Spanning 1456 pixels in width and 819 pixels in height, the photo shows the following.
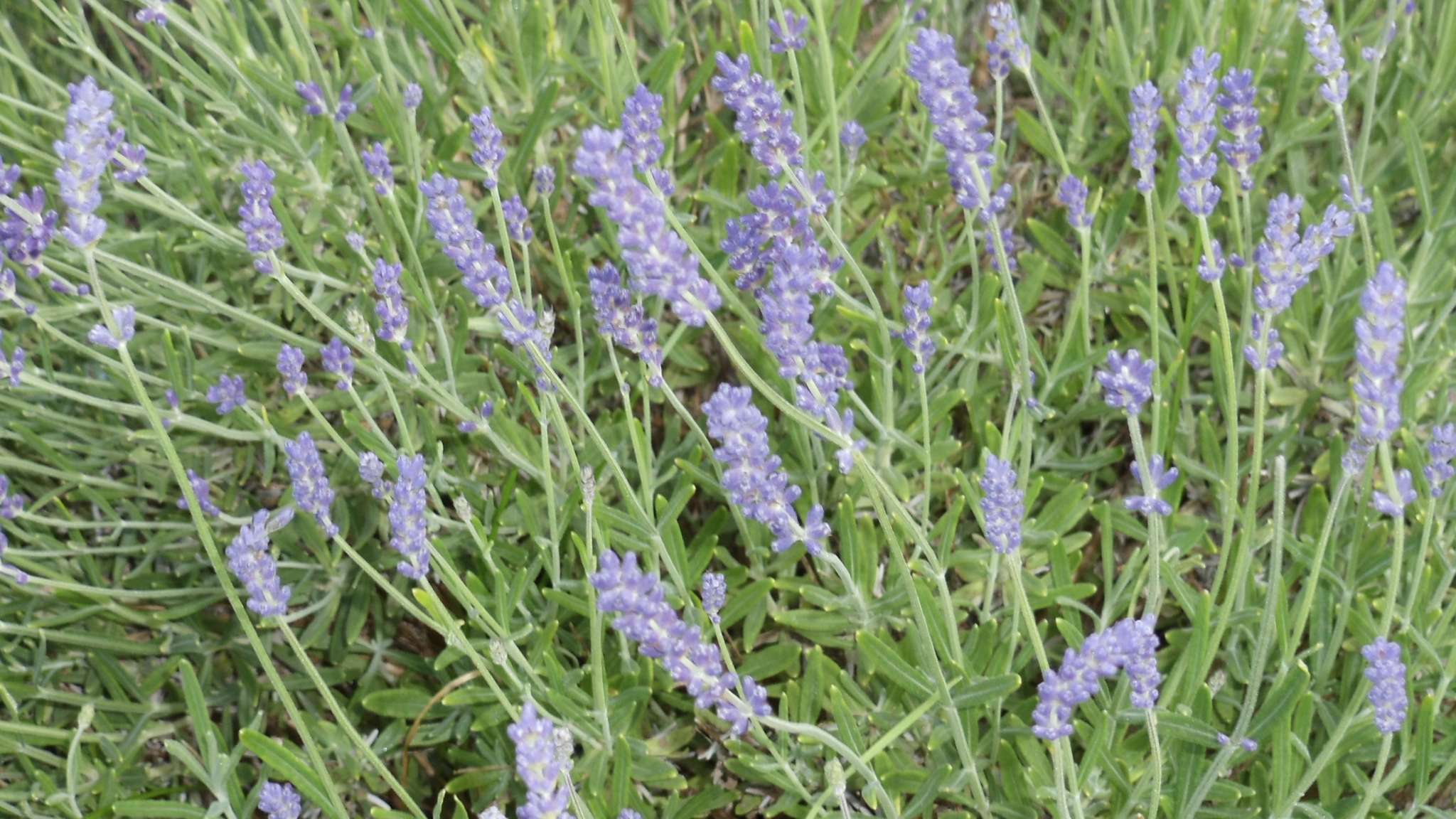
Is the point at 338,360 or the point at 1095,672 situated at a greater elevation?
the point at 338,360

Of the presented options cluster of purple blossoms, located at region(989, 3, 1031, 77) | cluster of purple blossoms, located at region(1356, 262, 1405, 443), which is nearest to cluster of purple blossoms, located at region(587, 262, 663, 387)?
cluster of purple blossoms, located at region(989, 3, 1031, 77)

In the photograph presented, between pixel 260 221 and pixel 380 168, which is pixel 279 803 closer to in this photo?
pixel 260 221

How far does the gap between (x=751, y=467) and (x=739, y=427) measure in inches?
2.4

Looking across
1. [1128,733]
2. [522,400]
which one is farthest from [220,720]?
[1128,733]

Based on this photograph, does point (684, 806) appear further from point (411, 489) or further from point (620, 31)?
point (620, 31)

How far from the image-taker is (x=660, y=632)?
1.30 meters

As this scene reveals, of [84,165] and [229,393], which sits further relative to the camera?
[229,393]

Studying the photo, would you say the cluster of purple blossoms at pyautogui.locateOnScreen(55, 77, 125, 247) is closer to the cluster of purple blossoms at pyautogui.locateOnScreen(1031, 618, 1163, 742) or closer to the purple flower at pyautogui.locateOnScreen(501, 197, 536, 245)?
the purple flower at pyautogui.locateOnScreen(501, 197, 536, 245)

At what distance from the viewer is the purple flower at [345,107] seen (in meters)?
2.18

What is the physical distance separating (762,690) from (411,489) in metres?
0.50

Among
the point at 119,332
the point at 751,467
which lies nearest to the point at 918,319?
the point at 751,467

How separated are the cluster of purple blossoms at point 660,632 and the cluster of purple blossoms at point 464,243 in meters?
0.41

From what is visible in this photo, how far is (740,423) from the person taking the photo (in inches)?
53.9

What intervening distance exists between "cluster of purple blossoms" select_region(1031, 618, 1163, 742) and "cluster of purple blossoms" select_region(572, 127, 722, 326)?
560mm
